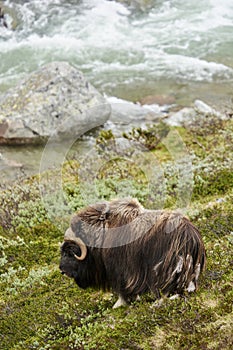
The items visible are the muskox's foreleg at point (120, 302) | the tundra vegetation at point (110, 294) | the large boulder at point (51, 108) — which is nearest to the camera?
the tundra vegetation at point (110, 294)

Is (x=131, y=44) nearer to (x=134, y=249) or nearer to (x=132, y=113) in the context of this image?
(x=132, y=113)

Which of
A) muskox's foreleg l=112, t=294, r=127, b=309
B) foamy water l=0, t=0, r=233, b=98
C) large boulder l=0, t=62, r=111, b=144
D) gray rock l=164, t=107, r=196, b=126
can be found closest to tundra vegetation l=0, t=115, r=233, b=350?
muskox's foreleg l=112, t=294, r=127, b=309

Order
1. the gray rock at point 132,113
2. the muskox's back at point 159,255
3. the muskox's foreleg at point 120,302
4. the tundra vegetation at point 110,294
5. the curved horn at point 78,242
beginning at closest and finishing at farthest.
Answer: the tundra vegetation at point 110,294 < the muskox's back at point 159,255 < the curved horn at point 78,242 < the muskox's foreleg at point 120,302 < the gray rock at point 132,113

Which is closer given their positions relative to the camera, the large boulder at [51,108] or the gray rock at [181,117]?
the large boulder at [51,108]

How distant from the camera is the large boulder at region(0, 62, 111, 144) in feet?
34.7

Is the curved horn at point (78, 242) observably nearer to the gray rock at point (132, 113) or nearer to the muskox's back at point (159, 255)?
the muskox's back at point (159, 255)

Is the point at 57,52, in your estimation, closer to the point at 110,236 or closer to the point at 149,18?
the point at 149,18

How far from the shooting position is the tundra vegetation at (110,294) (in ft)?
13.1

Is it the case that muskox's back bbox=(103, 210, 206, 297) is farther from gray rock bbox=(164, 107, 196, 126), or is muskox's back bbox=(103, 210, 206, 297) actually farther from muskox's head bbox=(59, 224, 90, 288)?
gray rock bbox=(164, 107, 196, 126)

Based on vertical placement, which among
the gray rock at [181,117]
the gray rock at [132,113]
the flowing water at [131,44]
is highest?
the gray rock at [181,117]

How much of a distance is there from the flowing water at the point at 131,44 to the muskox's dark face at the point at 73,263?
26.8 ft

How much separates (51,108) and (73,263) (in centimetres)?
639

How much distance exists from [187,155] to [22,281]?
363cm

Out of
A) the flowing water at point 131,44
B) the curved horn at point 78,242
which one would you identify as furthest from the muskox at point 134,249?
the flowing water at point 131,44
